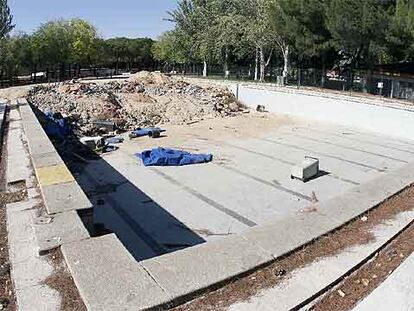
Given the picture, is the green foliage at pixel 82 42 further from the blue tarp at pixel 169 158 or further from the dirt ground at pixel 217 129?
the blue tarp at pixel 169 158

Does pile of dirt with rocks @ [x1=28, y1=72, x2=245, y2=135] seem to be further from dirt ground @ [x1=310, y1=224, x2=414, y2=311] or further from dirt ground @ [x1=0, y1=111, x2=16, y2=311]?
dirt ground @ [x1=310, y1=224, x2=414, y2=311]

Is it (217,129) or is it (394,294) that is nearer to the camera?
(394,294)

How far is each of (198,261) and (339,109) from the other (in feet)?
77.0

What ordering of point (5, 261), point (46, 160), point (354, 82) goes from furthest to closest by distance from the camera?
1. point (354, 82)
2. point (46, 160)
3. point (5, 261)

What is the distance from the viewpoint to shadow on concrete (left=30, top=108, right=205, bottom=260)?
9836mm

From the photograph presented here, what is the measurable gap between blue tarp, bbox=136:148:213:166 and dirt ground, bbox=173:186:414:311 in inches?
418

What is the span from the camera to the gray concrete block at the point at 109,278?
3.94 meters

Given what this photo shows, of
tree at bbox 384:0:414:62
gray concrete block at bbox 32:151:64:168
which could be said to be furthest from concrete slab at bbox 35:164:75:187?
tree at bbox 384:0:414:62

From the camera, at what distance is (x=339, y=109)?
26438 millimetres

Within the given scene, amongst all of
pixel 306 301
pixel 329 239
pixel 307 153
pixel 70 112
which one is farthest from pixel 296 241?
pixel 70 112

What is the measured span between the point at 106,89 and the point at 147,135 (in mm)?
11485

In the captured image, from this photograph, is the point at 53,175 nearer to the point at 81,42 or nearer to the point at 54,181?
the point at 54,181

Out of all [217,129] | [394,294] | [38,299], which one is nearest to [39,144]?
[38,299]

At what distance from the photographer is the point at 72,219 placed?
575 centimetres
